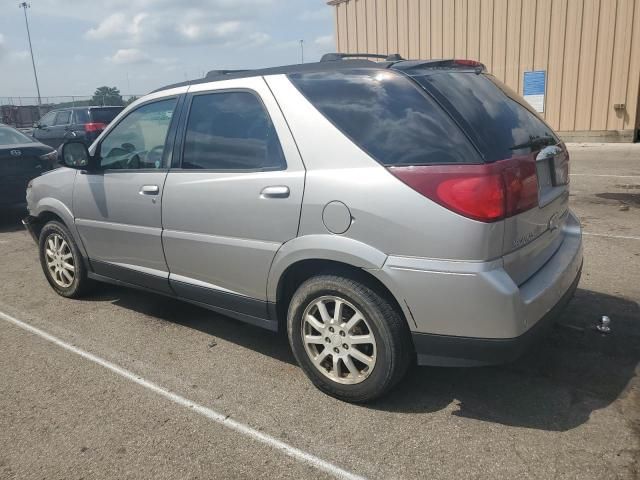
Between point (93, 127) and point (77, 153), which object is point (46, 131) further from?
point (77, 153)

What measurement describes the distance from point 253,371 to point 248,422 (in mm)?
587

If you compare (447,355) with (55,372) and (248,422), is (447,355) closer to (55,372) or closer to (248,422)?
(248,422)

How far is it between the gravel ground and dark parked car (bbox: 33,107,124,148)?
42.8 ft

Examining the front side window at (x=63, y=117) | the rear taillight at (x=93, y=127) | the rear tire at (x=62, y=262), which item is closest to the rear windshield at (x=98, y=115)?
the rear taillight at (x=93, y=127)

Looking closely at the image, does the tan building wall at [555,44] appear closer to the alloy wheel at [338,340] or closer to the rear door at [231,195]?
the rear door at [231,195]

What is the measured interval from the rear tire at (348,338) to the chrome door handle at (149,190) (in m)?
1.35

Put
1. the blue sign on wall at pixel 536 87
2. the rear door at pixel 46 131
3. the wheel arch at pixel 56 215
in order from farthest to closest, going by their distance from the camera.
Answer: the blue sign on wall at pixel 536 87 → the rear door at pixel 46 131 → the wheel arch at pixel 56 215

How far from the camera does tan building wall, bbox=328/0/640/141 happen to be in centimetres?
1650

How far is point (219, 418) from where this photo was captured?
296 cm

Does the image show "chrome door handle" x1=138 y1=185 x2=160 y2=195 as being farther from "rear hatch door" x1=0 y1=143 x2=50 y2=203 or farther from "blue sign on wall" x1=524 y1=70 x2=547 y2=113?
"blue sign on wall" x1=524 y1=70 x2=547 y2=113

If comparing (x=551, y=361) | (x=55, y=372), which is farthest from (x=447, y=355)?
(x=55, y=372)

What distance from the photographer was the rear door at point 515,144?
8.64ft

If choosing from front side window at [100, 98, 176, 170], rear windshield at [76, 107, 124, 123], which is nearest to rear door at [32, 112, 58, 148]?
rear windshield at [76, 107, 124, 123]

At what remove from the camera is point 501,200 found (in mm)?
2514
